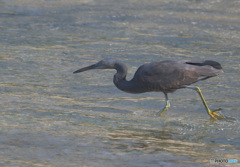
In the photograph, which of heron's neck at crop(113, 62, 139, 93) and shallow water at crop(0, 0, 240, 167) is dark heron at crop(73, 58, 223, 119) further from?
shallow water at crop(0, 0, 240, 167)

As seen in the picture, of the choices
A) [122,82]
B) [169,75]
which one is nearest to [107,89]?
[122,82]

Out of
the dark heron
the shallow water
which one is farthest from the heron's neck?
the shallow water

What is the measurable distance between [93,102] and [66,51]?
4452mm

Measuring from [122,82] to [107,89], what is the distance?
1.19m

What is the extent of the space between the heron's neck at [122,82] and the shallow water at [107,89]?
31cm

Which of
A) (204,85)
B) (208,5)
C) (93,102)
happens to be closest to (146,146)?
(93,102)

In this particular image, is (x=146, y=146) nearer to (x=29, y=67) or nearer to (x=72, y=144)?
(x=72, y=144)

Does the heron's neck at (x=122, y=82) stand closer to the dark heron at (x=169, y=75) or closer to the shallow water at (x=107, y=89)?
the dark heron at (x=169, y=75)

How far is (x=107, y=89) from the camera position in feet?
33.4

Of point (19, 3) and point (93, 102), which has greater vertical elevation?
point (93, 102)

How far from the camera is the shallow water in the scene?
20.9 ft

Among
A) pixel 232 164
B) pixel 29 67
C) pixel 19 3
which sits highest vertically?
pixel 232 164

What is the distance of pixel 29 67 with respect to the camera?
11.6 meters

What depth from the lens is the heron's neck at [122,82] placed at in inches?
349
